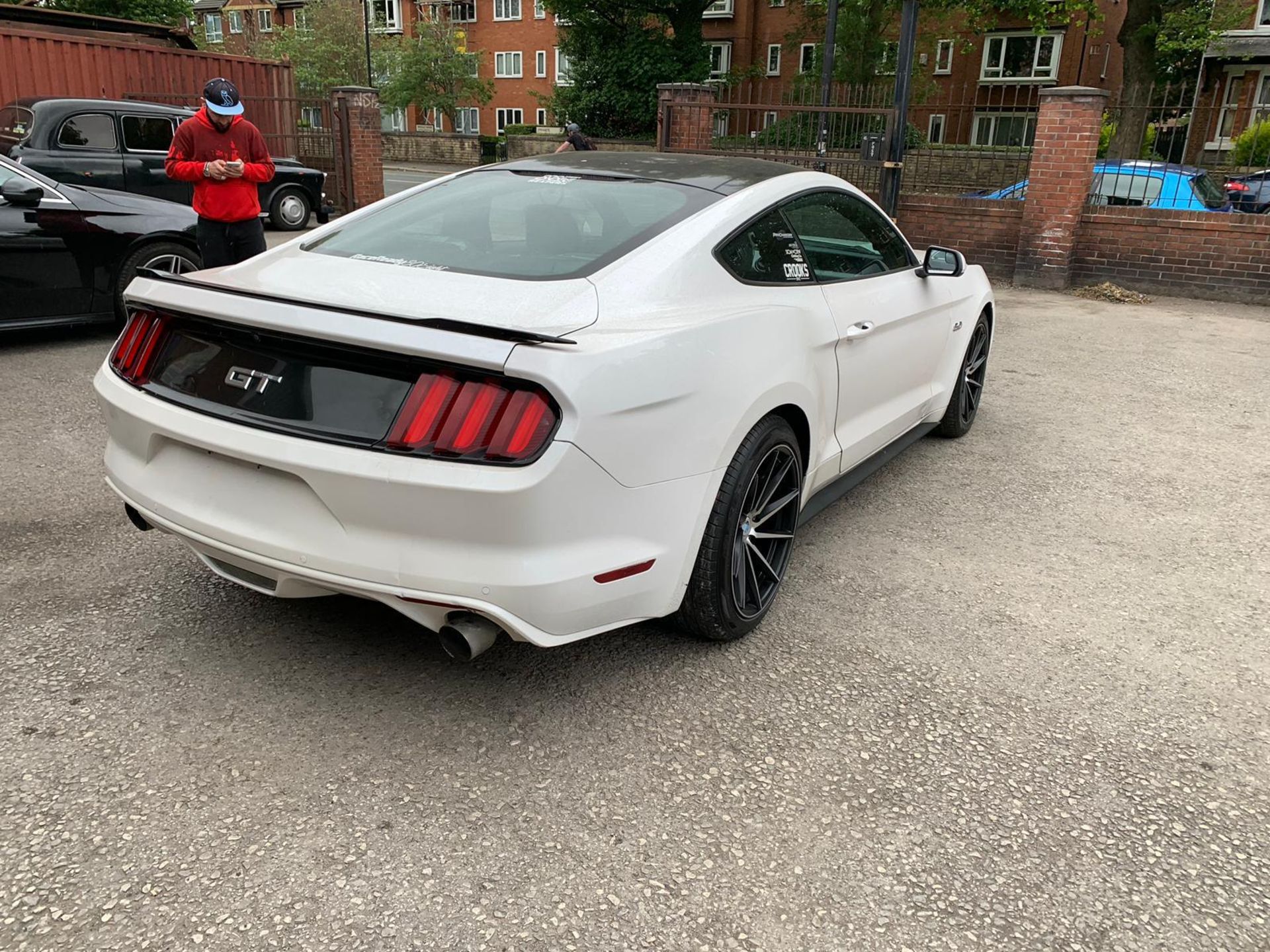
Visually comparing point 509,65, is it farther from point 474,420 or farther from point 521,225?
point 474,420

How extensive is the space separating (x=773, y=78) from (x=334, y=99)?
32.3 meters

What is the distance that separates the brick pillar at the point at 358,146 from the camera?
1612 cm

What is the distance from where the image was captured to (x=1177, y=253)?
37.1 feet

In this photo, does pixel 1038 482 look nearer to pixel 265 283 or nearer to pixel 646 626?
pixel 646 626

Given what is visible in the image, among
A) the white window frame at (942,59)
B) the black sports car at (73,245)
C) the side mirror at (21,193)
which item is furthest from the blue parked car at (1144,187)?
the white window frame at (942,59)

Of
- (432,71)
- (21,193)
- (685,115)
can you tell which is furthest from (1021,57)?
(21,193)

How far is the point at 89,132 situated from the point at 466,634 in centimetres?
1204

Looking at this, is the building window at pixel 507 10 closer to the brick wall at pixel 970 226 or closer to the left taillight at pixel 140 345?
the brick wall at pixel 970 226

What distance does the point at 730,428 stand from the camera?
2891 mm

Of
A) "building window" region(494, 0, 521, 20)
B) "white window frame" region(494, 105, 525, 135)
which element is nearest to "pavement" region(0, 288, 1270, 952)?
"white window frame" region(494, 105, 525, 135)

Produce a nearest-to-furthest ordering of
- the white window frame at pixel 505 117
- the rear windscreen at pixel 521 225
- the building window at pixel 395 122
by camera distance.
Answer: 1. the rear windscreen at pixel 521 225
2. the white window frame at pixel 505 117
3. the building window at pixel 395 122

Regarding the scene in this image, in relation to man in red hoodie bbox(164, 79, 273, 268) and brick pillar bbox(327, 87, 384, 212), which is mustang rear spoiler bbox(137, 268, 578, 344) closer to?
man in red hoodie bbox(164, 79, 273, 268)

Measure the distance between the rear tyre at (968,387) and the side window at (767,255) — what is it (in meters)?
2.03

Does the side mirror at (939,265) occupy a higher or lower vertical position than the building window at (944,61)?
lower
